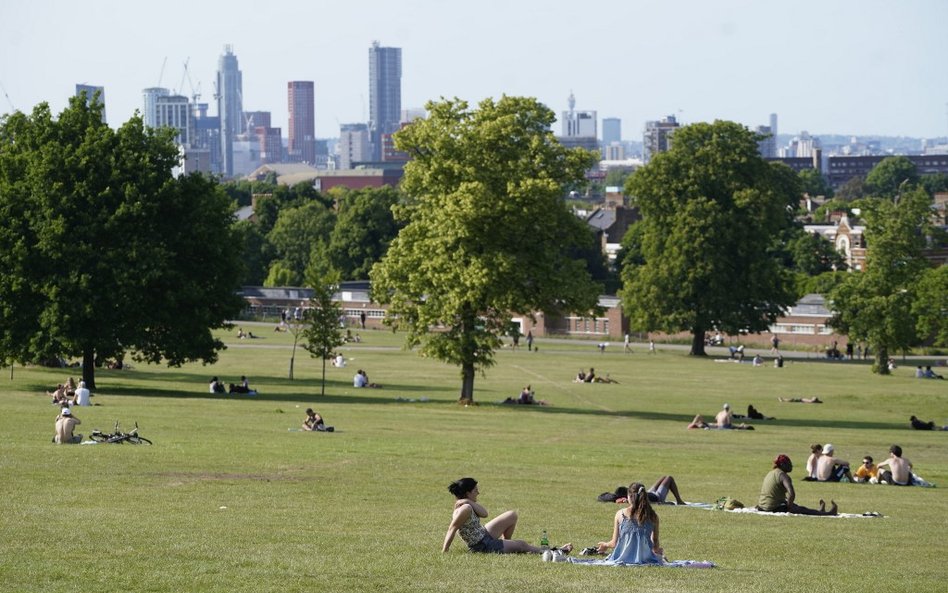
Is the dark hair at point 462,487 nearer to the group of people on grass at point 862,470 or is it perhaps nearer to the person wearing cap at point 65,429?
the group of people on grass at point 862,470

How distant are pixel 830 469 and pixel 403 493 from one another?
11.0m

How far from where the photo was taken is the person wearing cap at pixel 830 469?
112 ft

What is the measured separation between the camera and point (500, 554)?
2102 cm

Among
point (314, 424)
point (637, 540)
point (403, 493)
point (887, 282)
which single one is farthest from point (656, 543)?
point (887, 282)

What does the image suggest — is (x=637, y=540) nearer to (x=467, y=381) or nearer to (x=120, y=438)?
(x=120, y=438)

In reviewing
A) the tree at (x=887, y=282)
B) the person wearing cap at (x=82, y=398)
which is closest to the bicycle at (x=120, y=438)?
the person wearing cap at (x=82, y=398)

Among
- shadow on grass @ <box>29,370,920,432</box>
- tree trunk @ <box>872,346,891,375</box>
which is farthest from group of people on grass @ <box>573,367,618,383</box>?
tree trunk @ <box>872,346,891,375</box>

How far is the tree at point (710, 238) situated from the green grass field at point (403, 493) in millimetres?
33806

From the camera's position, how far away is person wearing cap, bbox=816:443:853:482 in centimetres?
3409

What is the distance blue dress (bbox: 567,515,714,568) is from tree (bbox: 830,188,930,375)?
212 feet

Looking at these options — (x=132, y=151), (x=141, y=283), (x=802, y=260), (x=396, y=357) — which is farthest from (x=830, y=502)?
Result: (x=802, y=260)

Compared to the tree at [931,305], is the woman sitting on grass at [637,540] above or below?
below

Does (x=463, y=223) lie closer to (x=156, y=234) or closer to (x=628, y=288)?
(x=156, y=234)

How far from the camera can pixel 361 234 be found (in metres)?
149
